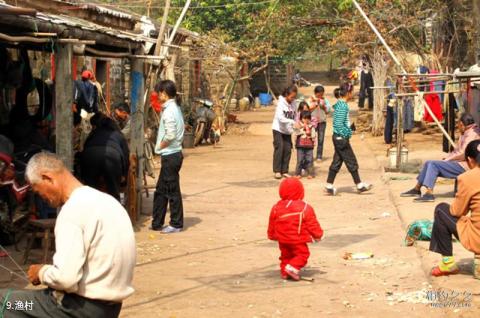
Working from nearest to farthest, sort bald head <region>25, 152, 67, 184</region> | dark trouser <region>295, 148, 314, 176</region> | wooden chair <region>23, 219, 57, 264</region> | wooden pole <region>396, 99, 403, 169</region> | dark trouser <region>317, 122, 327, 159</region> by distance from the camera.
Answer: bald head <region>25, 152, 67, 184</region> < wooden chair <region>23, 219, 57, 264</region> < wooden pole <region>396, 99, 403, 169</region> < dark trouser <region>295, 148, 314, 176</region> < dark trouser <region>317, 122, 327, 159</region>

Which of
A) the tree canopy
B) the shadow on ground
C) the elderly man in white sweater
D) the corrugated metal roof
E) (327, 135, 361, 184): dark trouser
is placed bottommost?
the shadow on ground

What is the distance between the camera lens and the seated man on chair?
12727mm

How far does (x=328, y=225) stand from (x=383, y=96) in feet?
48.7

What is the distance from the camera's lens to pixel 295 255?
8672 millimetres

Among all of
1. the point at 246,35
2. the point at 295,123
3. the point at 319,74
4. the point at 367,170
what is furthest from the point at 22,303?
the point at 319,74

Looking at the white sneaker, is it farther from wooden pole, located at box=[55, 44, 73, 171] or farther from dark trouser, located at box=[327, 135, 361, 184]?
wooden pole, located at box=[55, 44, 73, 171]

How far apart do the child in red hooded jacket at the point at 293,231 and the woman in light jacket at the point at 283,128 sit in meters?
7.89

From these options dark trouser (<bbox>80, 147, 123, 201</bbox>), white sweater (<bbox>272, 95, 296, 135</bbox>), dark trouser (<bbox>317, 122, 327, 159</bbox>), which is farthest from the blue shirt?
dark trouser (<bbox>317, 122, 327, 159</bbox>)

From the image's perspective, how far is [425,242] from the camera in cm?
1020

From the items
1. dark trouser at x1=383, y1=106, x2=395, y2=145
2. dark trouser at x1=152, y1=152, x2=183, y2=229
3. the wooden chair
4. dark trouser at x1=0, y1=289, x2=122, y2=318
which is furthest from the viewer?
dark trouser at x1=383, y1=106, x2=395, y2=145

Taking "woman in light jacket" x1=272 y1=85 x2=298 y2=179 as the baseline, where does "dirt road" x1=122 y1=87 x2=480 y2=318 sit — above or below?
below

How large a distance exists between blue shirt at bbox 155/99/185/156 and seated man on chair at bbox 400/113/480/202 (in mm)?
3954

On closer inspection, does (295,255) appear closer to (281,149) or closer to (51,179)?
(51,179)

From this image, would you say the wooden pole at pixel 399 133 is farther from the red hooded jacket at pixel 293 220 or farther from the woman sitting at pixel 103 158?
the red hooded jacket at pixel 293 220
